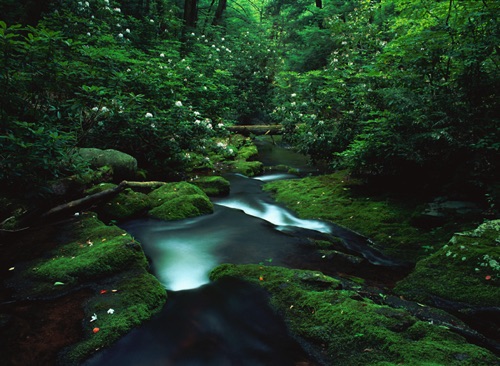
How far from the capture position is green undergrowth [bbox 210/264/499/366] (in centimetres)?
255

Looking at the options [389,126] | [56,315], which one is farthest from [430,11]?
[56,315]

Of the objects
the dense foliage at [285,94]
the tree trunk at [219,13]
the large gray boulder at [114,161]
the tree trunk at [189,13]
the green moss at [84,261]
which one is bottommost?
the green moss at [84,261]

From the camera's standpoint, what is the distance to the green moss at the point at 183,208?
6656 mm

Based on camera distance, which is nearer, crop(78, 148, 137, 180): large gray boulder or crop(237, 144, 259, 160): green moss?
crop(78, 148, 137, 180): large gray boulder

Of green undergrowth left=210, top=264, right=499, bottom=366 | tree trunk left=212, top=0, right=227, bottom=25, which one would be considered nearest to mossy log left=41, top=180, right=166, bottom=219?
green undergrowth left=210, top=264, right=499, bottom=366

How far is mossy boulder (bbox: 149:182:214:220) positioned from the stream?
213 millimetres

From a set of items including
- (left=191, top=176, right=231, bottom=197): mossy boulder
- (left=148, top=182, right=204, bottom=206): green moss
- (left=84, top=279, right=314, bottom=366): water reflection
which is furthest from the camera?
(left=191, top=176, right=231, bottom=197): mossy boulder

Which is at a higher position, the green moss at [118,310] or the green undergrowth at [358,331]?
the green undergrowth at [358,331]

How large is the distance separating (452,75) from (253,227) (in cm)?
480

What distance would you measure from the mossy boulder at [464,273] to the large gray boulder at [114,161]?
6536mm

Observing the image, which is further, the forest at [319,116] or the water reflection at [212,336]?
the forest at [319,116]

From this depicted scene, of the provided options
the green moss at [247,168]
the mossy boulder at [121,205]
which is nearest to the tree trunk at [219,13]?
the green moss at [247,168]

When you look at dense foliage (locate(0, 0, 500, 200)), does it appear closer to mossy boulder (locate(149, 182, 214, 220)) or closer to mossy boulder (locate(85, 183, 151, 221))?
mossy boulder (locate(85, 183, 151, 221))

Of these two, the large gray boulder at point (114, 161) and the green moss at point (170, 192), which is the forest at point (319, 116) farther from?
the green moss at point (170, 192)
